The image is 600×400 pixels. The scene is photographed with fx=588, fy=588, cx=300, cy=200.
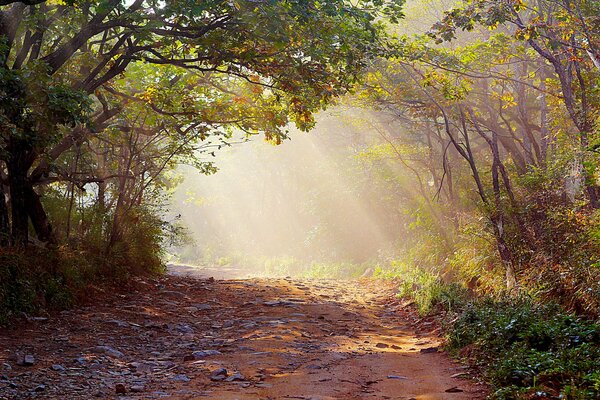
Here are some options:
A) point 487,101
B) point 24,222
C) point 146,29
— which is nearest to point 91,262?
point 24,222

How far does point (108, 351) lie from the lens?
7.25 meters

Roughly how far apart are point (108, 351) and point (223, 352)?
55.9 inches

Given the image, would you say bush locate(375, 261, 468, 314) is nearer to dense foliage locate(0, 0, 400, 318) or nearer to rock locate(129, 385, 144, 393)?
dense foliage locate(0, 0, 400, 318)

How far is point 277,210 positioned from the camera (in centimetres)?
4656

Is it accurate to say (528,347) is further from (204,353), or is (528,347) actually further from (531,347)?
(204,353)

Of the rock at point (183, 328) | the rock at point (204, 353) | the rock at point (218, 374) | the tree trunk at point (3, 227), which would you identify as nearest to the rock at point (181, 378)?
the rock at point (218, 374)

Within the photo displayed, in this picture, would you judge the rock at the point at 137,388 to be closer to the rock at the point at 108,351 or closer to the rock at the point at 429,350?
the rock at the point at 108,351

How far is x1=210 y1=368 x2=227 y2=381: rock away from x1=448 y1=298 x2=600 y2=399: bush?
8.95 feet

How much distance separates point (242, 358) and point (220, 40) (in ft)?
17.5

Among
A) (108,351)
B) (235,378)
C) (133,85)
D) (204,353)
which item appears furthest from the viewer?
(133,85)

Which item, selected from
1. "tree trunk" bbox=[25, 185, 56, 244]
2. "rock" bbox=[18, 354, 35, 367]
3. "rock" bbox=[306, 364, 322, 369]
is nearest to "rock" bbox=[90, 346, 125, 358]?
"rock" bbox=[18, 354, 35, 367]

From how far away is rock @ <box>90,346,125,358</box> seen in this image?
7152mm

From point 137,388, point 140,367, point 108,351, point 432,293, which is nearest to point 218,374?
point 137,388

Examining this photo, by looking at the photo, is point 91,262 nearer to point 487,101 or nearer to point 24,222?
point 24,222
